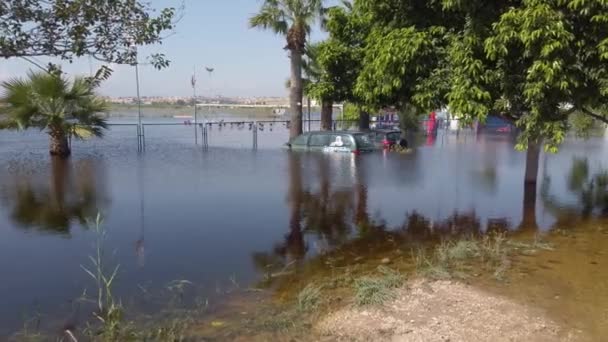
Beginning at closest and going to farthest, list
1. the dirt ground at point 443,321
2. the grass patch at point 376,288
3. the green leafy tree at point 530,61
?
the dirt ground at point 443,321, the grass patch at point 376,288, the green leafy tree at point 530,61

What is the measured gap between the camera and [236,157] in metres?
22.2

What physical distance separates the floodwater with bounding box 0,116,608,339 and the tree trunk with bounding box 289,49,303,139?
206 inches

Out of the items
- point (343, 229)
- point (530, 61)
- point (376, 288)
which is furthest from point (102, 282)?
point (530, 61)

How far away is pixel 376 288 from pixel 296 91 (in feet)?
67.4

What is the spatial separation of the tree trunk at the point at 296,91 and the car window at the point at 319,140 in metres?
4.46

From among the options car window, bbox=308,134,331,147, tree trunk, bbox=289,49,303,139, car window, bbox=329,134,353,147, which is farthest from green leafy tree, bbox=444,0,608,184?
tree trunk, bbox=289,49,303,139

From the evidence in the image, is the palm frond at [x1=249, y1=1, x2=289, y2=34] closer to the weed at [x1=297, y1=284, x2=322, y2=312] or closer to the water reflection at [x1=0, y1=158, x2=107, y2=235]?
the water reflection at [x1=0, y1=158, x2=107, y2=235]

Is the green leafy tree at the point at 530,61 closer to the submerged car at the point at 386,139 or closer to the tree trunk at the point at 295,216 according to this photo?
the tree trunk at the point at 295,216

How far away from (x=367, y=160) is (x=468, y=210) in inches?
354

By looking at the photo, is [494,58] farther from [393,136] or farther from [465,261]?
[393,136]

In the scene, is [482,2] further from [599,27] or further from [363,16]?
[363,16]

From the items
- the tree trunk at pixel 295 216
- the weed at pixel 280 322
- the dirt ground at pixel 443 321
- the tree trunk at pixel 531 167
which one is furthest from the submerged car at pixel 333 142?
the weed at pixel 280 322

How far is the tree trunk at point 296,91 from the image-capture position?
82.0ft

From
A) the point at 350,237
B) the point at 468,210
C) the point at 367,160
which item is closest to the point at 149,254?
the point at 350,237
